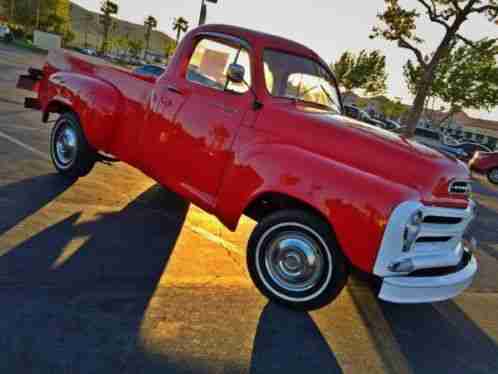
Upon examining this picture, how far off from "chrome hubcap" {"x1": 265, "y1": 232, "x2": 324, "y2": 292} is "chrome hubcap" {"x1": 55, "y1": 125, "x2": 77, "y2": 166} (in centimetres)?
307

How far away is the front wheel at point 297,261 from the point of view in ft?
9.71

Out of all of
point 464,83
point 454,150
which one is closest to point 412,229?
point 454,150

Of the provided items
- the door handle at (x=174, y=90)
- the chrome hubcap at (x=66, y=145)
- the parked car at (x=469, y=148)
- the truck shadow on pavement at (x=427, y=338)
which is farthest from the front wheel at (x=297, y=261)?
the parked car at (x=469, y=148)

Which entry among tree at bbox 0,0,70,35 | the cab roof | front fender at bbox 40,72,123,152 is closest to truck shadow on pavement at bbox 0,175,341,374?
front fender at bbox 40,72,123,152

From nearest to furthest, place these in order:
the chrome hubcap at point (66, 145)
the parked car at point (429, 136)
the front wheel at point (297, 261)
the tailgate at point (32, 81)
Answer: the front wheel at point (297, 261), the chrome hubcap at point (66, 145), the tailgate at point (32, 81), the parked car at point (429, 136)

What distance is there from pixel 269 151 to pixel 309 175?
1.40 ft

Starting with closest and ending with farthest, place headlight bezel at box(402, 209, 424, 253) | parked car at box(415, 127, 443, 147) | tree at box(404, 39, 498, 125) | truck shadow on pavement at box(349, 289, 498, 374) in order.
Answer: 1. headlight bezel at box(402, 209, 424, 253)
2. truck shadow on pavement at box(349, 289, 498, 374)
3. parked car at box(415, 127, 443, 147)
4. tree at box(404, 39, 498, 125)

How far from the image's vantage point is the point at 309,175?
2908 millimetres

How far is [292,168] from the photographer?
9.80 feet

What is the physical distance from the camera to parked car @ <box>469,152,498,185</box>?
1603 centimetres

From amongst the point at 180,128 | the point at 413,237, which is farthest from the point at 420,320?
the point at 180,128

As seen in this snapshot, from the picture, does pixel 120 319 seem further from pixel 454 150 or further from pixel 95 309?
pixel 454 150

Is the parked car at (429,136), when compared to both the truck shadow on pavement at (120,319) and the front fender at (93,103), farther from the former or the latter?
the front fender at (93,103)

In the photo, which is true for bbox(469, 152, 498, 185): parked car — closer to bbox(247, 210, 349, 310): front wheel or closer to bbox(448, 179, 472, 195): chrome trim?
bbox(448, 179, 472, 195): chrome trim
